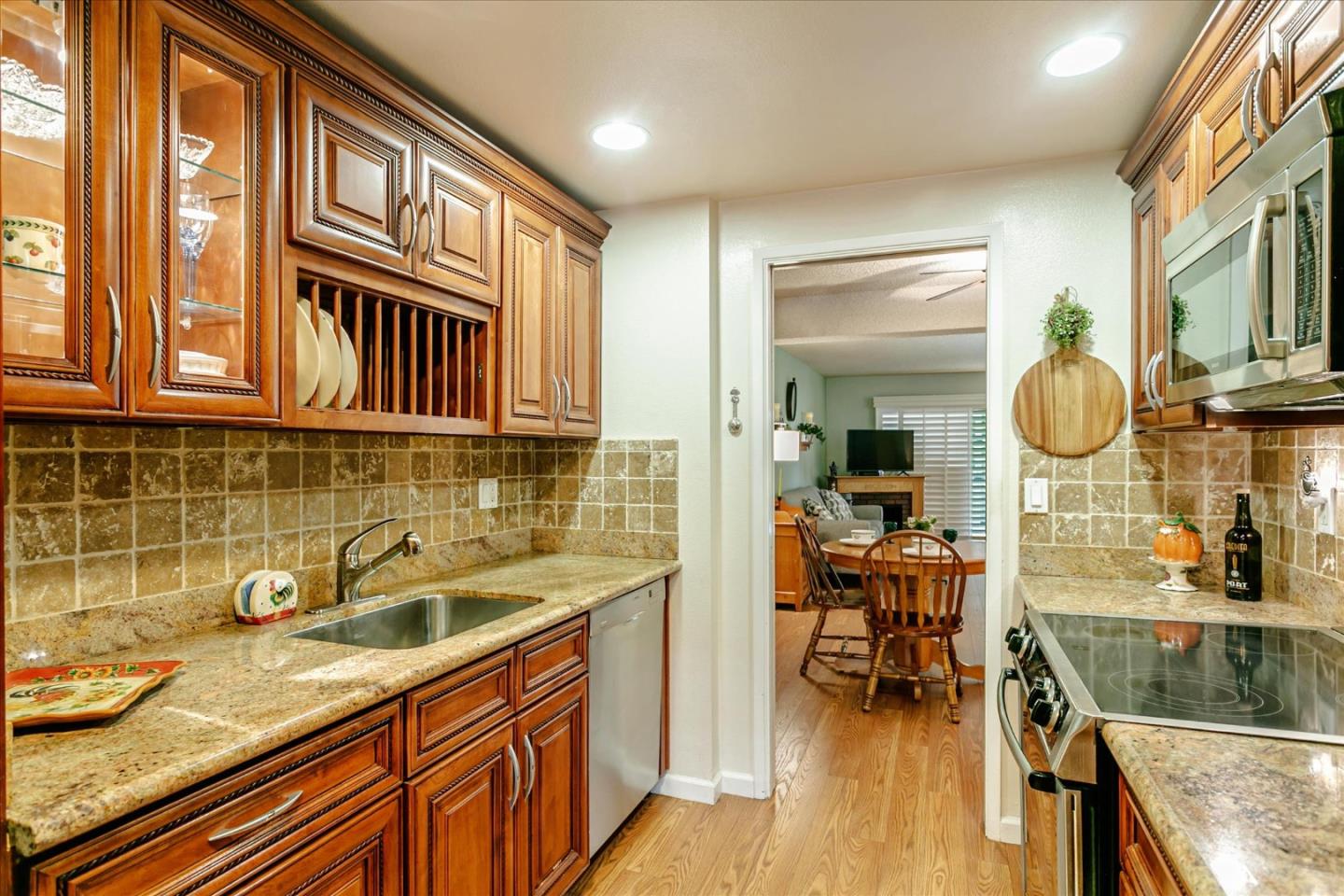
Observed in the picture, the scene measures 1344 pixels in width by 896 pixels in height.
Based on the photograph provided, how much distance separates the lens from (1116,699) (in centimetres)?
133

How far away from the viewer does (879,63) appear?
5.87ft

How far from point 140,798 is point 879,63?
2.02 m

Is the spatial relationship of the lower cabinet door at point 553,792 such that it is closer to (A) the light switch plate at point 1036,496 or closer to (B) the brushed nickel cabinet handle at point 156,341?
(B) the brushed nickel cabinet handle at point 156,341

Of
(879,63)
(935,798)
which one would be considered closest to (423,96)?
(879,63)

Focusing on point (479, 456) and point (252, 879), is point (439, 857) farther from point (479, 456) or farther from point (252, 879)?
point (479, 456)

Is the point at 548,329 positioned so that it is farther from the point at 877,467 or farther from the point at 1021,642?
the point at 877,467

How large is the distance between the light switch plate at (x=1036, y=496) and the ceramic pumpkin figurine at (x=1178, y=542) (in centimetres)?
32

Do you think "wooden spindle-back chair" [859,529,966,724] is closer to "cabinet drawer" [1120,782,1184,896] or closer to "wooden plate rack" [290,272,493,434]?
"wooden plate rack" [290,272,493,434]

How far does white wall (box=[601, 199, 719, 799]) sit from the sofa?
342 cm

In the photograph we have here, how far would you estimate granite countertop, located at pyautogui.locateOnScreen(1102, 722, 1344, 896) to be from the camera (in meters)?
0.80

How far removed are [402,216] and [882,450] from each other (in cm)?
793

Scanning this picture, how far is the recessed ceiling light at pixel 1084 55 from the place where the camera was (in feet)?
5.56

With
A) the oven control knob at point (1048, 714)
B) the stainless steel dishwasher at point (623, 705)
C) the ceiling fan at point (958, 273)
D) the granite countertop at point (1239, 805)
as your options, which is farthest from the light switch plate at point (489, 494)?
the ceiling fan at point (958, 273)

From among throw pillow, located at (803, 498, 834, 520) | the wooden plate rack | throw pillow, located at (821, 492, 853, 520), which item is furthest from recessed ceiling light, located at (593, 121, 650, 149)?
throw pillow, located at (821, 492, 853, 520)
